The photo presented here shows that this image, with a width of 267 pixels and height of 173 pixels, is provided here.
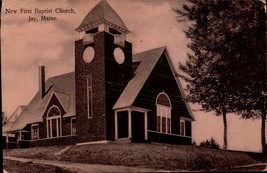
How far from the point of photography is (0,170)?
5.84m

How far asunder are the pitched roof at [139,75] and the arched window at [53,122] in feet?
2.61

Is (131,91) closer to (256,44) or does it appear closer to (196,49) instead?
(196,49)

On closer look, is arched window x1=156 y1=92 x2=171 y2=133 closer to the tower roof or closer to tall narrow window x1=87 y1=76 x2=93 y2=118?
tall narrow window x1=87 y1=76 x2=93 y2=118

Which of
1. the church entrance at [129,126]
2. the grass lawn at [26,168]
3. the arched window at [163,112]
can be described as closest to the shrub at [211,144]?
the arched window at [163,112]

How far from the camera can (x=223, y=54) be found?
6.50 meters

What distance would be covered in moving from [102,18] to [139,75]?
2.83 ft

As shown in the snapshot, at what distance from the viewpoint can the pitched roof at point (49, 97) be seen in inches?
249

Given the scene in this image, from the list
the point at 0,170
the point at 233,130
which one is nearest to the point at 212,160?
the point at 233,130

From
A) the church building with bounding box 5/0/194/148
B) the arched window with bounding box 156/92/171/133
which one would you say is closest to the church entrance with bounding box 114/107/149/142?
the church building with bounding box 5/0/194/148

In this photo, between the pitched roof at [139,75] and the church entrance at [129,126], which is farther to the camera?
the pitched roof at [139,75]

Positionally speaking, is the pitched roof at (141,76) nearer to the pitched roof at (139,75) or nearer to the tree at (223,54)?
the pitched roof at (139,75)

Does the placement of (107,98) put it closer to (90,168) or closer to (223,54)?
(90,168)

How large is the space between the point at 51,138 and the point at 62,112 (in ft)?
1.19

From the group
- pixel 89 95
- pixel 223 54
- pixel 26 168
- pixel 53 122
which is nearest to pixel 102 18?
pixel 89 95
